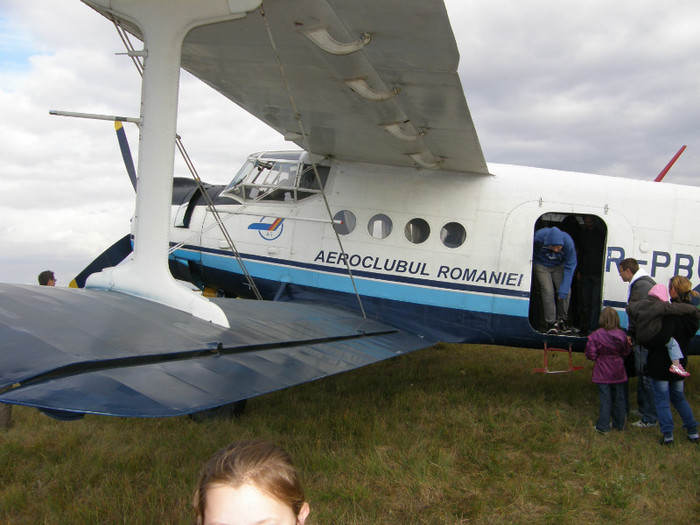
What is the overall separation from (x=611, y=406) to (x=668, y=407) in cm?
58

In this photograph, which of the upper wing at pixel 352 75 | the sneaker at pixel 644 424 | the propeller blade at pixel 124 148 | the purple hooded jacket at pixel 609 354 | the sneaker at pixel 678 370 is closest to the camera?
the upper wing at pixel 352 75

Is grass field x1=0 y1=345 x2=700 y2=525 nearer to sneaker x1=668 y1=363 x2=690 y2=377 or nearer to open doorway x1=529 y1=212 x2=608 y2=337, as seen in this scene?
sneaker x1=668 y1=363 x2=690 y2=377

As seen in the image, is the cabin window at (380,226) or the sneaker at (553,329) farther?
the cabin window at (380,226)

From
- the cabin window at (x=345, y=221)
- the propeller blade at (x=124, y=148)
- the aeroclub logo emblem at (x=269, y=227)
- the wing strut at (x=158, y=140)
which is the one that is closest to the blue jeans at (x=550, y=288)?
the cabin window at (x=345, y=221)

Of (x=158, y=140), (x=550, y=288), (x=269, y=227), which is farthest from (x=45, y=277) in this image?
(x=550, y=288)

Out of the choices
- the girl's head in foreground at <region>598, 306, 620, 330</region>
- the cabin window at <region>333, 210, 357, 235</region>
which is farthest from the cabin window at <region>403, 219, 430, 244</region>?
the girl's head in foreground at <region>598, 306, 620, 330</region>

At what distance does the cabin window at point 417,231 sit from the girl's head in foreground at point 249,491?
5.31 m

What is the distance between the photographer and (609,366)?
5.19m

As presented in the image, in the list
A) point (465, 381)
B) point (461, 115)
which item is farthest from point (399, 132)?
point (465, 381)

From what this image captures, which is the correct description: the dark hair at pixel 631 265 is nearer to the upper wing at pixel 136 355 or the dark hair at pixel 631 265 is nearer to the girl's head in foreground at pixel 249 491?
the upper wing at pixel 136 355

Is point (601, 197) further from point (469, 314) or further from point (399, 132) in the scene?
point (399, 132)

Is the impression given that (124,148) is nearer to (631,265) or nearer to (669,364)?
(631,265)

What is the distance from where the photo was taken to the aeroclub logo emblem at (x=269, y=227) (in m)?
6.62

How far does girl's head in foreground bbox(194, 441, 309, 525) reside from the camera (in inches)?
39.8
